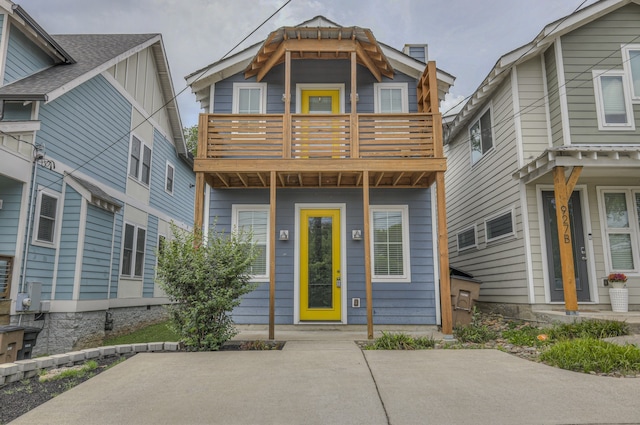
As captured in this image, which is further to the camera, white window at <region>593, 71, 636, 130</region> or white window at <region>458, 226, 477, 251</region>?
white window at <region>458, 226, 477, 251</region>

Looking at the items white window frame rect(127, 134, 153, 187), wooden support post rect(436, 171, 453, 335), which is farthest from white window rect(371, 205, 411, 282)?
white window frame rect(127, 134, 153, 187)

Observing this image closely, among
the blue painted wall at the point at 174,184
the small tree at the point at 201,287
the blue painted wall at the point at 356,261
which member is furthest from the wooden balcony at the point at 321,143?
the blue painted wall at the point at 174,184

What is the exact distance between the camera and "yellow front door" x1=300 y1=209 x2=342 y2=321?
7.44 m

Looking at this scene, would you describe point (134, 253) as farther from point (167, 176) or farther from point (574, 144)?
point (574, 144)

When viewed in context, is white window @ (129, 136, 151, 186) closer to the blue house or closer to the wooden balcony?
the blue house

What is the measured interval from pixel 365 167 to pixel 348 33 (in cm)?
238

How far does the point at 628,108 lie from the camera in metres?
7.47

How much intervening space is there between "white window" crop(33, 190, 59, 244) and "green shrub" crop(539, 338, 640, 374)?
800 centimetres

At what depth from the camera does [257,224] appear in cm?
775

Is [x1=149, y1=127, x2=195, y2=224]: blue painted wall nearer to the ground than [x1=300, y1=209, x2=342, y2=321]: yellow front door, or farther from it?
farther from it

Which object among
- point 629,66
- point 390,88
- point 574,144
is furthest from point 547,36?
point 390,88

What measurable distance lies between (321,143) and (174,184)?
8.45 metres

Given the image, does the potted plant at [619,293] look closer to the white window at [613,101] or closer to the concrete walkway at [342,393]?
the white window at [613,101]

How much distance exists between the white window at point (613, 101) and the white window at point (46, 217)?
10103mm
